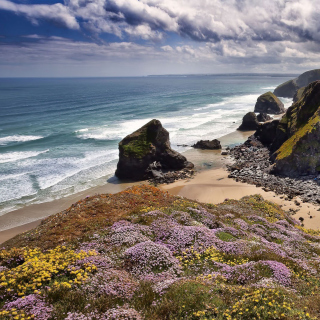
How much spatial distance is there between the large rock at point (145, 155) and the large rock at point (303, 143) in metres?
15.5

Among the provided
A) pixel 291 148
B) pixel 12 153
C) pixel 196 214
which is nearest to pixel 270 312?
pixel 196 214

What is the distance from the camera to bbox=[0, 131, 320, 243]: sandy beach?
1143 inches

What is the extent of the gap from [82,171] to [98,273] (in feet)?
126

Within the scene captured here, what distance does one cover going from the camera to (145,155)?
145 ft

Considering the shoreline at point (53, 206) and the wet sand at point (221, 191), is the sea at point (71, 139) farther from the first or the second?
the wet sand at point (221, 191)

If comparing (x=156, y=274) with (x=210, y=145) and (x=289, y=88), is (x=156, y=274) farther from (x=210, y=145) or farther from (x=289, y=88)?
(x=289, y=88)

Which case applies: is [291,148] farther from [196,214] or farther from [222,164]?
[196,214]

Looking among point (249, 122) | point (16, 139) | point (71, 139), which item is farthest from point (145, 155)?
point (249, 122)

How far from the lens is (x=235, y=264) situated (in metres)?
10.9

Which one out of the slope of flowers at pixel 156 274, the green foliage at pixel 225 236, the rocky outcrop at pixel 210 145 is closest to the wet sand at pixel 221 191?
the rocky outcrop at pixel 210 145

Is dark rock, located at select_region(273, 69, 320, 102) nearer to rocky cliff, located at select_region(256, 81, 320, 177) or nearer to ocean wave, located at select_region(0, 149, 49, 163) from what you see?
rocky cliff, located at select_region(256, 81, 320, 177)

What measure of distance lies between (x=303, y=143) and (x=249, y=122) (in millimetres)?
38197

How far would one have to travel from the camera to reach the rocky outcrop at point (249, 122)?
2982 inches

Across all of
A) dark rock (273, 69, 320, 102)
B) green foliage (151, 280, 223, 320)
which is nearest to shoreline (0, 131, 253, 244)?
green foliage (151, 280, 223, 320)
